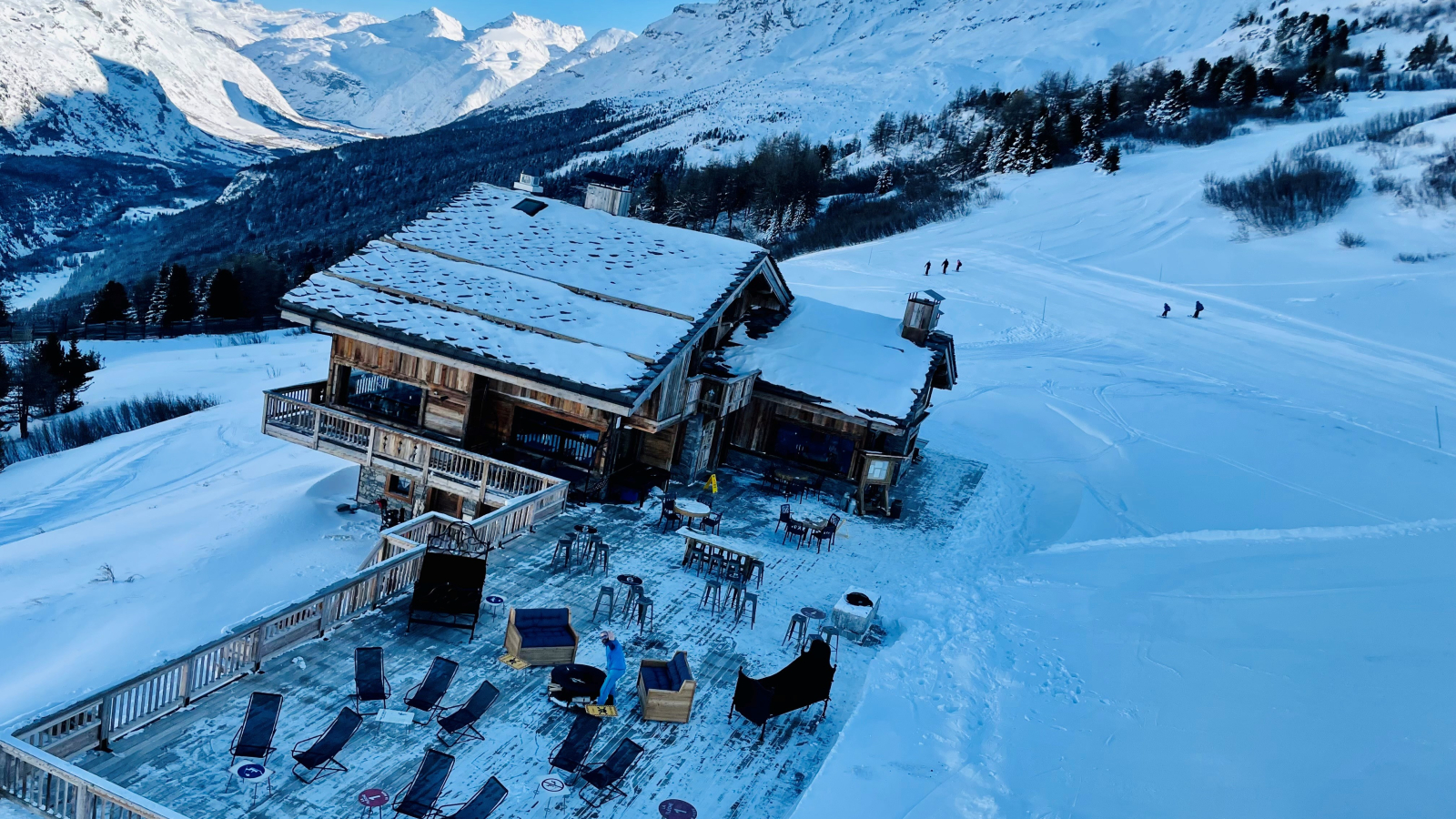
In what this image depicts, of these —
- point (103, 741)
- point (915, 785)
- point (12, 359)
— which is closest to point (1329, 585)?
point (915, 785)

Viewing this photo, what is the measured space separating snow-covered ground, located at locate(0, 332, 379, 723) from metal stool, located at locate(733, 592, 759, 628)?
8.68m

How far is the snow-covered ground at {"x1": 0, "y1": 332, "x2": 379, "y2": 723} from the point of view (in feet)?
52.1

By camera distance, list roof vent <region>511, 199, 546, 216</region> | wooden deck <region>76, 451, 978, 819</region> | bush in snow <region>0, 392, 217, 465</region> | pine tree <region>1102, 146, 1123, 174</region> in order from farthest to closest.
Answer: pine tree <region>1102, 146, 1123, 174</region> → bush in snow <region>0, 392, 217, 465</region> → roof vent <region>511, 199, 546, 216</region> → wooden deck <region>76, 451, 978, 819</region>

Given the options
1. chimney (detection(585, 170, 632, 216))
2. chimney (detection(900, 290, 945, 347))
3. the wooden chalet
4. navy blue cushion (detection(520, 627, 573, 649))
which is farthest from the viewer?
chimney (detection(585, 170, 632, 216))

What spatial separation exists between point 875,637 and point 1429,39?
127m

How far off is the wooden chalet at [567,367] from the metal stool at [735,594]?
428cm

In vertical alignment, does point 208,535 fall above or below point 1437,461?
below

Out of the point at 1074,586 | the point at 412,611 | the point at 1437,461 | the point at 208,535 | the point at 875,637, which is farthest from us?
the point at 1437,461

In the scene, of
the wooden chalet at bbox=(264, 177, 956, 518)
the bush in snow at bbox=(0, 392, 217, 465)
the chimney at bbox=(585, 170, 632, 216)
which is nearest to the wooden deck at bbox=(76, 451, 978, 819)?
the wooden chalet at bbox=(264, 177, 956, 518)

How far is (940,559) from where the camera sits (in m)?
19.5

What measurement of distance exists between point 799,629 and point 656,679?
3656 millimetres

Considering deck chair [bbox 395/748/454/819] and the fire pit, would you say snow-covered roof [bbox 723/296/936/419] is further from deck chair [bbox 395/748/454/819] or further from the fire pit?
deck chair [bbox 395/748/454/819]

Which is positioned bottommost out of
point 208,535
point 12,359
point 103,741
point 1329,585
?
point 12,359

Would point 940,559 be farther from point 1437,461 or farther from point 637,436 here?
point 1437,461
